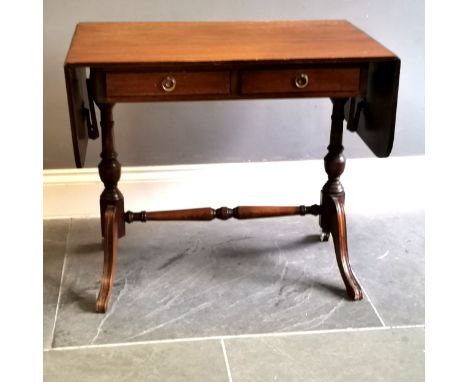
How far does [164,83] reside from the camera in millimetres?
1865

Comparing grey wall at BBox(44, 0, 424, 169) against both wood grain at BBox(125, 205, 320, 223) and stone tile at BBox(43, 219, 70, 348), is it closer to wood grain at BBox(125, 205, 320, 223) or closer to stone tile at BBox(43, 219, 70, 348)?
stone tile at BBox(43, 219, 70, 348)

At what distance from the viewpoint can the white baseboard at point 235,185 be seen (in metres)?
2.63

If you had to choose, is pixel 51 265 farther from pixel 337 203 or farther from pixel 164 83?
pixel 337 203

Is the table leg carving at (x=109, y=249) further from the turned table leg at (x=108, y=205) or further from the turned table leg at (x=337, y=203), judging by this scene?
the turned table leg at (x=337, y=203)

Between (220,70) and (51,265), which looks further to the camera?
(51,265)

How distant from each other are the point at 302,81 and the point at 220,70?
239 mm

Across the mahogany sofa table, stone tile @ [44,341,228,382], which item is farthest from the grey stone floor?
the mahogany sofa table

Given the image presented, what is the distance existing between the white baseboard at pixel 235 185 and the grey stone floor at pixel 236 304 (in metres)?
0.09

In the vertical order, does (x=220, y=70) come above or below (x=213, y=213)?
above

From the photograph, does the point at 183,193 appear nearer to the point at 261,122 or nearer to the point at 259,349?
the point at 261,122

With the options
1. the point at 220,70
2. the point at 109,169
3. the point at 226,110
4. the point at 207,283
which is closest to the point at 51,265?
the point at 109,169
